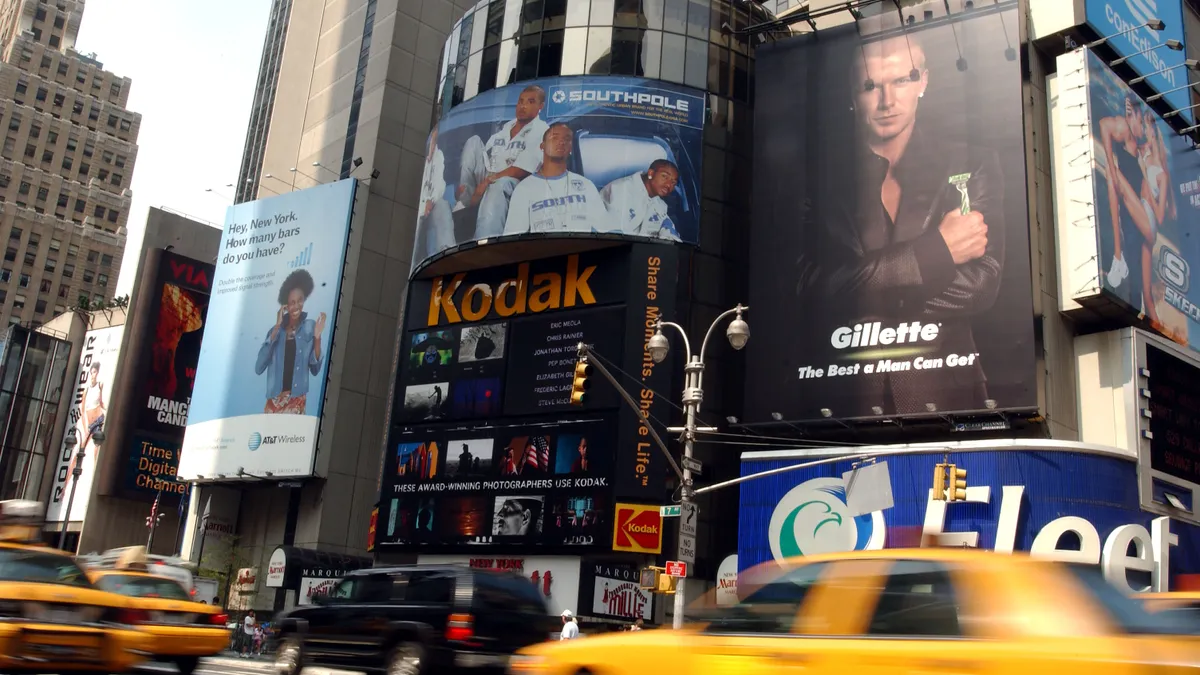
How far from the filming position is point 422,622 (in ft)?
48.4

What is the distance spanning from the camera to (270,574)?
47.9 meters

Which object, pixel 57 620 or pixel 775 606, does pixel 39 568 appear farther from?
pixel 775 606

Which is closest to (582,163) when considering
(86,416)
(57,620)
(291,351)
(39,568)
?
(291,351)

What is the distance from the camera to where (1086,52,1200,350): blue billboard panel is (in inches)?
1414

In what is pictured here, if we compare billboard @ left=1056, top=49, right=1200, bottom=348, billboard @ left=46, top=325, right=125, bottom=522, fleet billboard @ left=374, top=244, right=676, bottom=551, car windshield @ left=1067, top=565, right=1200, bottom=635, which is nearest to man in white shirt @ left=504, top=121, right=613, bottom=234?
fleet billboard @ left=374, top=244, right=676, bottom=551

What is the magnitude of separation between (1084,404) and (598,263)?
59.8 feet

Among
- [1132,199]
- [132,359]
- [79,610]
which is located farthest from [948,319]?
[132,359]

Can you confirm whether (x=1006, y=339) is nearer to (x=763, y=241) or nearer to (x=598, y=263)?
(x=763, y=241)

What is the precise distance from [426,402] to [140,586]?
30185 millimetres

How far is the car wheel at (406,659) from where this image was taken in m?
14.5

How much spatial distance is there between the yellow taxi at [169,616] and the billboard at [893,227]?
24.5 metres

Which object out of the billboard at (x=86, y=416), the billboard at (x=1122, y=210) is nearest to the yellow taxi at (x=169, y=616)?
the billboard at (x=1122, y=210)

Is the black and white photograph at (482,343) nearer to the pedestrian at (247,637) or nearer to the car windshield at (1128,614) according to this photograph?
the pedestrian at (247,637)

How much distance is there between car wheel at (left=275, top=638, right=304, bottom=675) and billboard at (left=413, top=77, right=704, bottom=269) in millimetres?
26007
